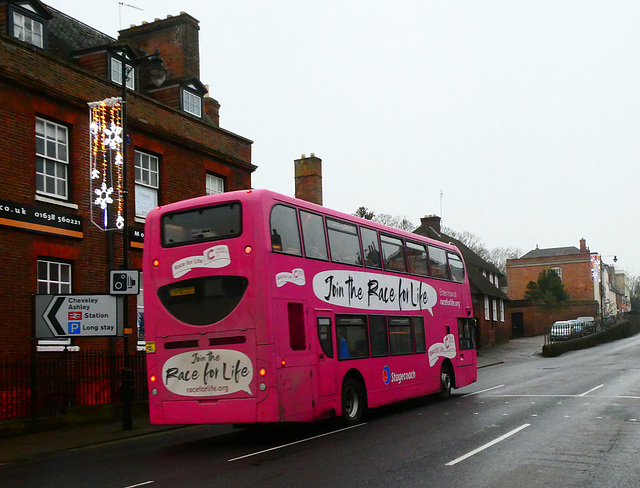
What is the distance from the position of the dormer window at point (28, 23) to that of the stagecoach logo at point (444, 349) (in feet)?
44.4

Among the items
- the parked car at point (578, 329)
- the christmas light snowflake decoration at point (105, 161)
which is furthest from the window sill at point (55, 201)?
the parked car at point (578, 329)

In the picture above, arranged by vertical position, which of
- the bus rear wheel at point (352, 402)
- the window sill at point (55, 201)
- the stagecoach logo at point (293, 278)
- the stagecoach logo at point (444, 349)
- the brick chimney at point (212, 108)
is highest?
the brick chimney at point (212, 108)

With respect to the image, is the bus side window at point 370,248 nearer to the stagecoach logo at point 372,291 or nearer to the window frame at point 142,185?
the stagecoach logo at point 372,291

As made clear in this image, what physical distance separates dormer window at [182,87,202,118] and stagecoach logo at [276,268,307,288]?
13.5 metres

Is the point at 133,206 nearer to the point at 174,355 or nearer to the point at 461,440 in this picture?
the point at 174,355

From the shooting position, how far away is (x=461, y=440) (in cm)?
1141

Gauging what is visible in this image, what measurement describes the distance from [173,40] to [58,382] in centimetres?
1436

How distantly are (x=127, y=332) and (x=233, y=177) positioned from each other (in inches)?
432

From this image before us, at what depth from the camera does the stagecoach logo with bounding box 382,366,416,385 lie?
51.2 feet

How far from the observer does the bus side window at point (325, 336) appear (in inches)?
527

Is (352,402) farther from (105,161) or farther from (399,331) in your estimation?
(105,161)

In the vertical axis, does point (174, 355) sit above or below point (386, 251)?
below

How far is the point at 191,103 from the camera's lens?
82.3ft

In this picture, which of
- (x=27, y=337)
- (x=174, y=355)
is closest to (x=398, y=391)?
(x=174, y=355)
